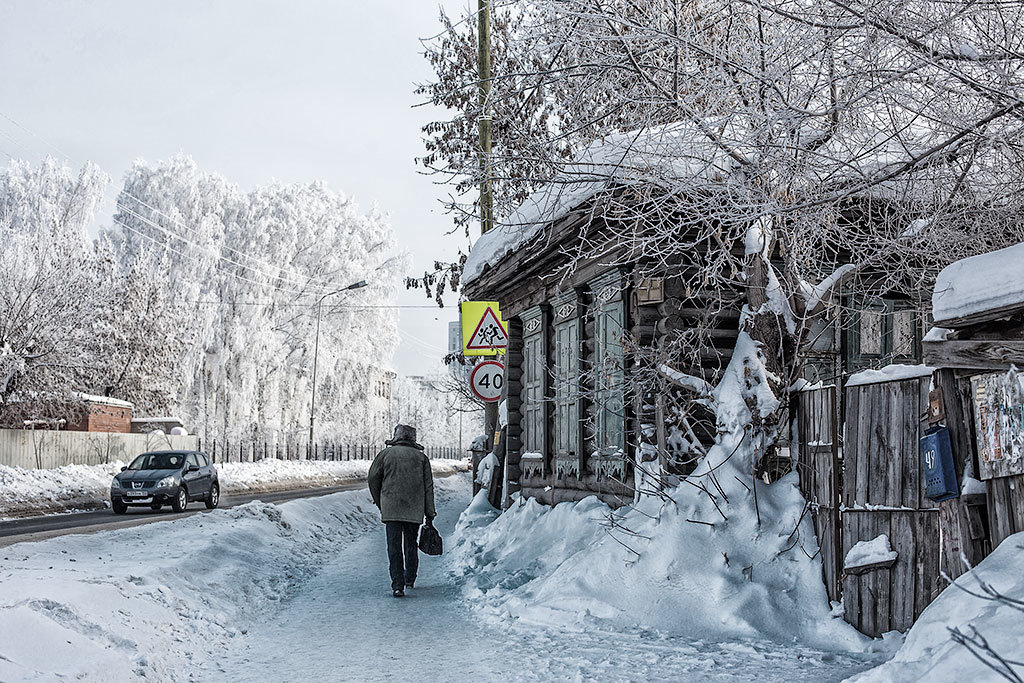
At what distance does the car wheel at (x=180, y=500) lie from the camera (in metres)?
22.6

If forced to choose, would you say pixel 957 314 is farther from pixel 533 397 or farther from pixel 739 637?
pixel 533 397

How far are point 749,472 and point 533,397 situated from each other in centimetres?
678

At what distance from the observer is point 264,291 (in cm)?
4197

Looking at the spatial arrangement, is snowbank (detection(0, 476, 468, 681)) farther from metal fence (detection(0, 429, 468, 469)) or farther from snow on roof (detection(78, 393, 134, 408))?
snow on roof (detection(78, 393, 134, 408))

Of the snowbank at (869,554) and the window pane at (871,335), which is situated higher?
the window pane at (871,335)

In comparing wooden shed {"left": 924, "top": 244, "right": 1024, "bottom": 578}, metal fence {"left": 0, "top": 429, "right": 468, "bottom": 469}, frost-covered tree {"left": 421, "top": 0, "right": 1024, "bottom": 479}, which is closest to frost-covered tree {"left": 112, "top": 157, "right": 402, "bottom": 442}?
metal fence {"left": 0, "top": 429, "right": 468, "bottom": 469}

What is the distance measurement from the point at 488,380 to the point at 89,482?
68.8 ft

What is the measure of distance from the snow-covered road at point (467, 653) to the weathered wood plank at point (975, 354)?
2.00m

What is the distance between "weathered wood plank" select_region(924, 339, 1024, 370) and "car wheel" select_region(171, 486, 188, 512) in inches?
773

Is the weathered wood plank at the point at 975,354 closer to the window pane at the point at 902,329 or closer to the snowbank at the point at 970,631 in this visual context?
the snowbank at the point at 970,631

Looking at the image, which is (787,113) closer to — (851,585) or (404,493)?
(851,585)

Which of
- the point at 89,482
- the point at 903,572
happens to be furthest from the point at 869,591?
the point at 89,482

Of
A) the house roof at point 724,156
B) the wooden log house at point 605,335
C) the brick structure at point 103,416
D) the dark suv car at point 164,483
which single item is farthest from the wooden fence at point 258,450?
the house roof at point 724,156

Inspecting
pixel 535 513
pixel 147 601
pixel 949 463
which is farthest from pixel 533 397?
pixel 949 463
